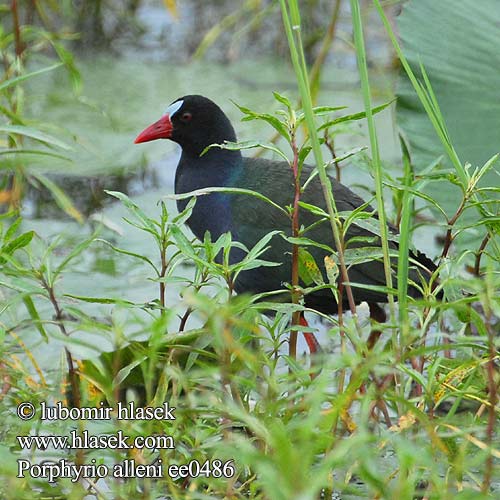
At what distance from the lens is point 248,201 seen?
2262 mm

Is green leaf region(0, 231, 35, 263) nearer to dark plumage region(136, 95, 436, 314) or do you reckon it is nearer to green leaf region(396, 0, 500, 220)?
dark plumage region(136, 95, 436, 314)

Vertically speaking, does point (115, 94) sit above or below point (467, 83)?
below

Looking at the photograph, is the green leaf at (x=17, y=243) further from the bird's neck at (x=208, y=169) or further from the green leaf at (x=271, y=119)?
the bird's neck at (x=208, y=169)

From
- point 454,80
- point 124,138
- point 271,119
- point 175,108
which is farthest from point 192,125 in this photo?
point 271,119

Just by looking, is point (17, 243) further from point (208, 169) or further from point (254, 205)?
point (208, 169)

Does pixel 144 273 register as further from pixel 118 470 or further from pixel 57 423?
pixel 118 470

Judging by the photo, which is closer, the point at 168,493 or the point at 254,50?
the point at 168,493

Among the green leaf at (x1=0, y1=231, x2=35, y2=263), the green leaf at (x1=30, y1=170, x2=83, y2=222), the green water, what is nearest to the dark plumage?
the green water

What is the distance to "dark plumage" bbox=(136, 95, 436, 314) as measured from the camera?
2.17m

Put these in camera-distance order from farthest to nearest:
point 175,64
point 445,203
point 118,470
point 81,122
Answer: point 175,64
point 81,122
point 445,203
point 118,470

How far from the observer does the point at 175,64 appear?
4.06 meters

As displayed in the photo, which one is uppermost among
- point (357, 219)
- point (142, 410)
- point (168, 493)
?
point (357, 219)

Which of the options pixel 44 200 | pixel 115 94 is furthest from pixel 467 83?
pixel 115 94

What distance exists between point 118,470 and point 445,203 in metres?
1.18
